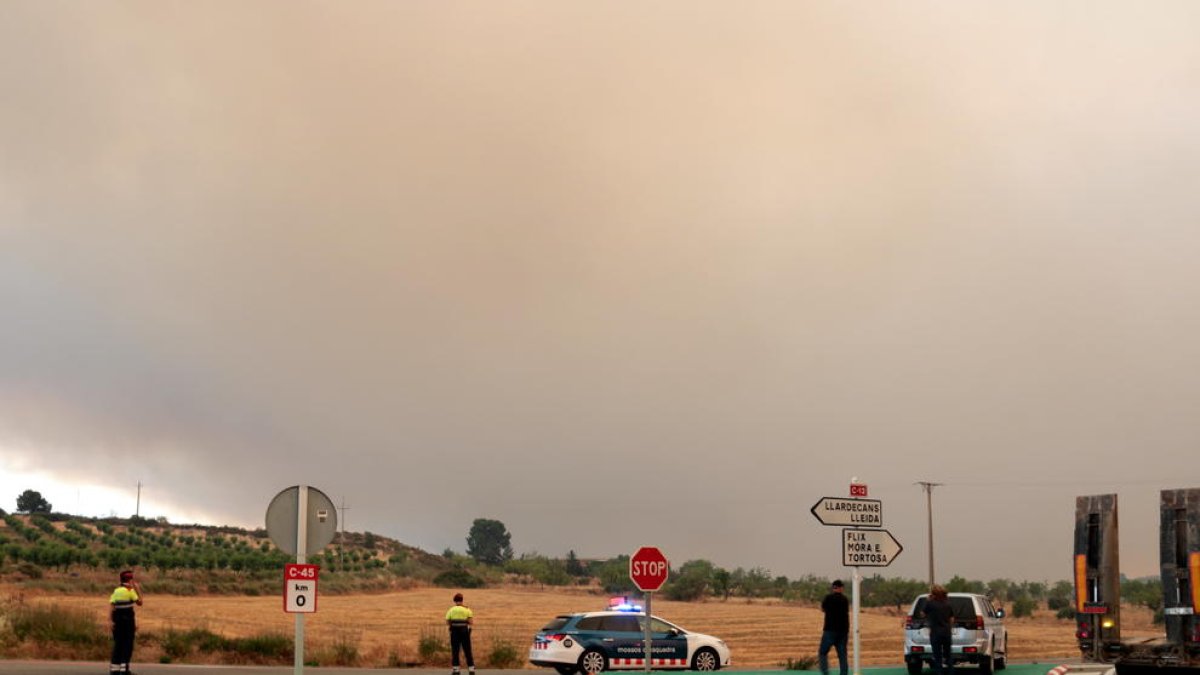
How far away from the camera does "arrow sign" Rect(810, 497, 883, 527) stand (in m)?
21.2

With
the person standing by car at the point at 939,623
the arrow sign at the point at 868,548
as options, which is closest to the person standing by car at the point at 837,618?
the person standing by car at the point at 939,623

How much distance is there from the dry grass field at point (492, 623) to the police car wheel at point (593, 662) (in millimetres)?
8681

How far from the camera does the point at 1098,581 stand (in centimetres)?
2255

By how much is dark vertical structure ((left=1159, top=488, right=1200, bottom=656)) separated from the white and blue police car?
1008 centimetres

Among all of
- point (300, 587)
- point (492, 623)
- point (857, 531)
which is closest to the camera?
point (300, 587)

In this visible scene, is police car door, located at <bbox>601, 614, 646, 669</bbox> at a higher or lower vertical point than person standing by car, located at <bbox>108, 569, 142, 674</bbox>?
lower

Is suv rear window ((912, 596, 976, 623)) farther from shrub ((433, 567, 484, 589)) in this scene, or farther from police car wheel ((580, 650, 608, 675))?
shrub ((433, 567, 484, 589))

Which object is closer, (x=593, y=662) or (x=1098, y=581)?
(x=1098, y=581)

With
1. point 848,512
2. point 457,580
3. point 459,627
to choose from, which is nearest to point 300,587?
point 848,512

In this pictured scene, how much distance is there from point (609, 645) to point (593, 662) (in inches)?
20.5

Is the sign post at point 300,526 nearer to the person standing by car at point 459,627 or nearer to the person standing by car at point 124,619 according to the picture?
the person standing by car at point 124,619

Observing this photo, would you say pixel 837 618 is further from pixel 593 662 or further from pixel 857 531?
pixel 593 662

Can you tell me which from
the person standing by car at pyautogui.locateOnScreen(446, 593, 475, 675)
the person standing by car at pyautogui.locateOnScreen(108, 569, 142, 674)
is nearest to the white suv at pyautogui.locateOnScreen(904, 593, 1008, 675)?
the person standing by car at pyautogui.locateOnScreen(446, 593, 475, 675)

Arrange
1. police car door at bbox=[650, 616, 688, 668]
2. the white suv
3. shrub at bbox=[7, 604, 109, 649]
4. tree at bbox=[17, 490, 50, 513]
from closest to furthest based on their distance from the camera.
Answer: the white suv, police car door at bbox=[650, 616, 688, 668], shrub at bbox=[7, 604, 109, 649], tree at bbox=[17, 490, 50, 513]
